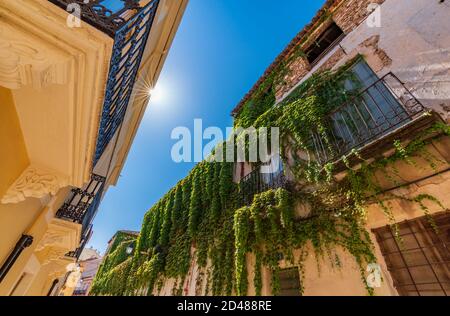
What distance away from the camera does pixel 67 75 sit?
7.16 ft

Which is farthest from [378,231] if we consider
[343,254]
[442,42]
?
[442,42]

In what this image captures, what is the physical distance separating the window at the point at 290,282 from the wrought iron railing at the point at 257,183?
7.66ft

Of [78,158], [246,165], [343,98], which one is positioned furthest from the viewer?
[246,165]

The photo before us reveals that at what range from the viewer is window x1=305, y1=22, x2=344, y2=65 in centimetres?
808

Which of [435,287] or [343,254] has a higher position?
[343,254]

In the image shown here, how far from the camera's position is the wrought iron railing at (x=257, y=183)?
257 inches

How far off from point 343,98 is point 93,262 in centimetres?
4130

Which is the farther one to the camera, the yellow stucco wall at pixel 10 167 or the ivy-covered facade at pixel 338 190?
the ivy-covered facade at pixel 338 190

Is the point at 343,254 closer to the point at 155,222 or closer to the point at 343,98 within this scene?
the point at 343,98

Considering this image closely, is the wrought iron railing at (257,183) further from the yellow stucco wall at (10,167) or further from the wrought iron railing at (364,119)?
the yellow stucco wall at (10,167)

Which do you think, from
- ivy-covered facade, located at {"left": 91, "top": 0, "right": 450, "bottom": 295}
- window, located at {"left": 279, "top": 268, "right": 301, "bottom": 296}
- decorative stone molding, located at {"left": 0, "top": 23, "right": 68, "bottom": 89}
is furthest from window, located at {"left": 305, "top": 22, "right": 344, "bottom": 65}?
decorative stone molding, located at {"left": 0, "top": 23, "right": 68, "bottom": 89}

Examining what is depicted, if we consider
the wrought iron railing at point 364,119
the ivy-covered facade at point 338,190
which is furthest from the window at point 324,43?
the wrought iron railing at point 364,119

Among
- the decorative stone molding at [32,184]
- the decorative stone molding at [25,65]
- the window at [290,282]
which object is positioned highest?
the decorative stone molding at [25,65]
